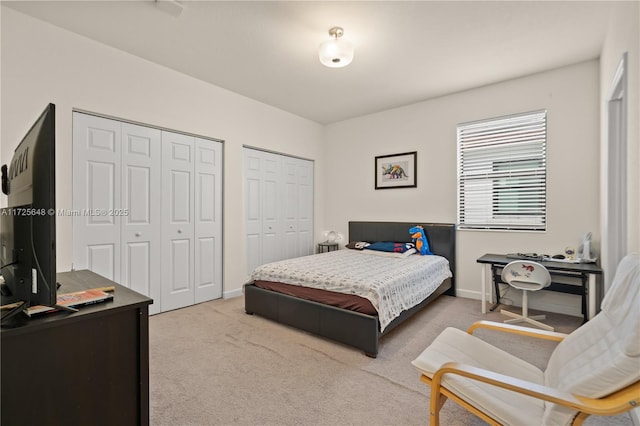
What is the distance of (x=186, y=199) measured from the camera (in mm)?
3693

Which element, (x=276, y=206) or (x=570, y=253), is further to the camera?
(x=276, y=206)

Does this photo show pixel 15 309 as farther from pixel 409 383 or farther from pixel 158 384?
pixel 409 383

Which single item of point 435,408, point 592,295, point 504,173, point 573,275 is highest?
point 504,173

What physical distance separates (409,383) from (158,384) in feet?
5.58

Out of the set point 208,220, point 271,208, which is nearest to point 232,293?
point 208,220

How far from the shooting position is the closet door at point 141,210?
318cm

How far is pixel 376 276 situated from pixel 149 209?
8.40 feet

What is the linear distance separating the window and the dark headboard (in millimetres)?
256

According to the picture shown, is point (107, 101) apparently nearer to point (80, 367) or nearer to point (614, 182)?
point (80, 367)

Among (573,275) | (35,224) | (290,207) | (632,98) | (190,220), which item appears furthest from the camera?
(290,207)

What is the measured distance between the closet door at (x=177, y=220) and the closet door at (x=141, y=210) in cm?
8

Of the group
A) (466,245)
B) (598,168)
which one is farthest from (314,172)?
(598,168)

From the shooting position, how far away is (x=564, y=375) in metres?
1.31

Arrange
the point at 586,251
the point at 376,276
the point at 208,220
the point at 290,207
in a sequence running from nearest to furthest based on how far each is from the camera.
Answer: the point at 376,276 < the point at 586,251 < the point at 208,220 < the point at 290,207
